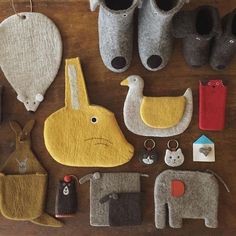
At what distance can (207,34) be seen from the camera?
0.77m

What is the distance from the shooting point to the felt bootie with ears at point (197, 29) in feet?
2.47

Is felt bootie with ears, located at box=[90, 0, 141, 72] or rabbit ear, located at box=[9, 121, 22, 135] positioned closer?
felt bootie with ears, located at box=[90, 0, 141, 72]

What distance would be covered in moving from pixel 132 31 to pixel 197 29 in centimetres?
14

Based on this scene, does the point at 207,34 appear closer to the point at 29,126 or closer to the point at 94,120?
the point at 94,120

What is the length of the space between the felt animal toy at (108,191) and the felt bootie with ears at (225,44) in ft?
1.02

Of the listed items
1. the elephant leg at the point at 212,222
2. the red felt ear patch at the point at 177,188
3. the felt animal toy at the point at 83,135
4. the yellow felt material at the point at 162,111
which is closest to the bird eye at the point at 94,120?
the felt animal toy at the point at 83,135

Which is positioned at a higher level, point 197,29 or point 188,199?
point 197,29

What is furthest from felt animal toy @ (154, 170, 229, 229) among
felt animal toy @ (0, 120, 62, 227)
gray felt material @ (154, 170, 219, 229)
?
felt animal toy @ (0, 120, 62, 227)

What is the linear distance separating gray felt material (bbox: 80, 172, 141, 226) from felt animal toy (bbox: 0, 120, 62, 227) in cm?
9

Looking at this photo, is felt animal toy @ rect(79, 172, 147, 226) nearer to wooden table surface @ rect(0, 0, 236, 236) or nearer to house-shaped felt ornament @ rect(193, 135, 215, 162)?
wooden table surface @ rect(0, 0, 236, 236)

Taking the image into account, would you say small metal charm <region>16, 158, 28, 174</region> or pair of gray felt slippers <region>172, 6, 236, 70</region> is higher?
pair of gray felt slippers <region>172, 6, 236, 70</region>

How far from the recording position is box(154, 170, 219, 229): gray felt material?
813 mm

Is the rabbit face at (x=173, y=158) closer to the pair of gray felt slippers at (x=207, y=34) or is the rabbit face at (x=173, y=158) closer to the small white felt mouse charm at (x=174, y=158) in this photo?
the small white felt mouse charm at (x=174, y=158)

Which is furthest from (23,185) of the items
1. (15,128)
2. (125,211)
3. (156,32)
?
(156,32)
